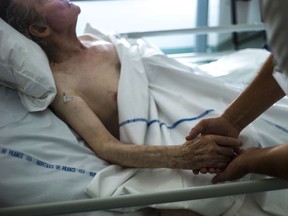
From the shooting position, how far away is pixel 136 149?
1.18 meters

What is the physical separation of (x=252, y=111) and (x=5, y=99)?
2.81 ft

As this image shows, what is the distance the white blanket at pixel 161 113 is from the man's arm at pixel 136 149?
5cm

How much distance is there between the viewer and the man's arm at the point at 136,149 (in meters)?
1.11

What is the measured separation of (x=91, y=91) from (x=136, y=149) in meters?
0.36

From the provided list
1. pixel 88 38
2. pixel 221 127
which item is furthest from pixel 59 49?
pixel 221 127

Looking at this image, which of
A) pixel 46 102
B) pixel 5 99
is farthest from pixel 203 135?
pixel 5 99

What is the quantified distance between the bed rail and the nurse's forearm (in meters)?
0.31

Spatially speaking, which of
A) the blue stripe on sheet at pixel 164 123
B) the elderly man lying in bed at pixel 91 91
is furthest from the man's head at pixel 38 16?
the blue stripe on sheet at pixel 164 123

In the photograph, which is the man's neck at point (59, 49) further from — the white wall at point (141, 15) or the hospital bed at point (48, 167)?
the white wall at point (141, 15)

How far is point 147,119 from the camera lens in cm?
135

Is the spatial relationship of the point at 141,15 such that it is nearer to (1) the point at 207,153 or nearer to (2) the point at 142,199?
(1) the point at 207,153

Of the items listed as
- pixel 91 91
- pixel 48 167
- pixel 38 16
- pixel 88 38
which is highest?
pixel 38 16

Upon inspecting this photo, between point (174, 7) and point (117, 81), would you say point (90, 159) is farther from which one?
point (174, 7)

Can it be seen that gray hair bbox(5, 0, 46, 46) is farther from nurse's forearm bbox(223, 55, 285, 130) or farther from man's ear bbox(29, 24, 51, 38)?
nurse's forearm bbox(223, 55, 285, 130)
